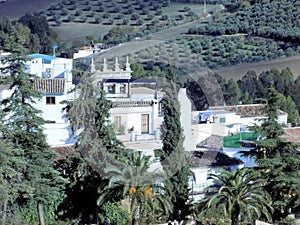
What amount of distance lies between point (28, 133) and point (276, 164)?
19.1ft

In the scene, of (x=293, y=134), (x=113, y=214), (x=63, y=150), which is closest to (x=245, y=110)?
(x=293, y=134)

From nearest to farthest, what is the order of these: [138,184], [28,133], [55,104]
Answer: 1. [138,184]
2. [28,133]
3. [55,104]

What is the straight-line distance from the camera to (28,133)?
681 inches

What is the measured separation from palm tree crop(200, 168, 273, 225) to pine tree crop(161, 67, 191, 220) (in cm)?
107

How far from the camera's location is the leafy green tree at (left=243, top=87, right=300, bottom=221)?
61.8 feet

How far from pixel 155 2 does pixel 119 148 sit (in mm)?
54321

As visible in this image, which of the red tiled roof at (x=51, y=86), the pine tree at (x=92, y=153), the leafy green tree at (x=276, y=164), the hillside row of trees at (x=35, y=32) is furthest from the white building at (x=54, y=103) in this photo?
the hillside row of trees at (x=35, y=32)

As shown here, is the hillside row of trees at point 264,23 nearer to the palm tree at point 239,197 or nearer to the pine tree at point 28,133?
the palm tree at point 239,197

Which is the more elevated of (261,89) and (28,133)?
(261,89)

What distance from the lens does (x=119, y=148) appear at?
18.0 meters

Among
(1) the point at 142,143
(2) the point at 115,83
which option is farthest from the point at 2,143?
(2) the point at 115,83

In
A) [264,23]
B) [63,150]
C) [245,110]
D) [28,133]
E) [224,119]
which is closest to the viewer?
[28,133]

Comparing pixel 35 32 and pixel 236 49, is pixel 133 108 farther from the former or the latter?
pixel 35 32

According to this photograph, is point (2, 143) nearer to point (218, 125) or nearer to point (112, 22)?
point (218, 125)
